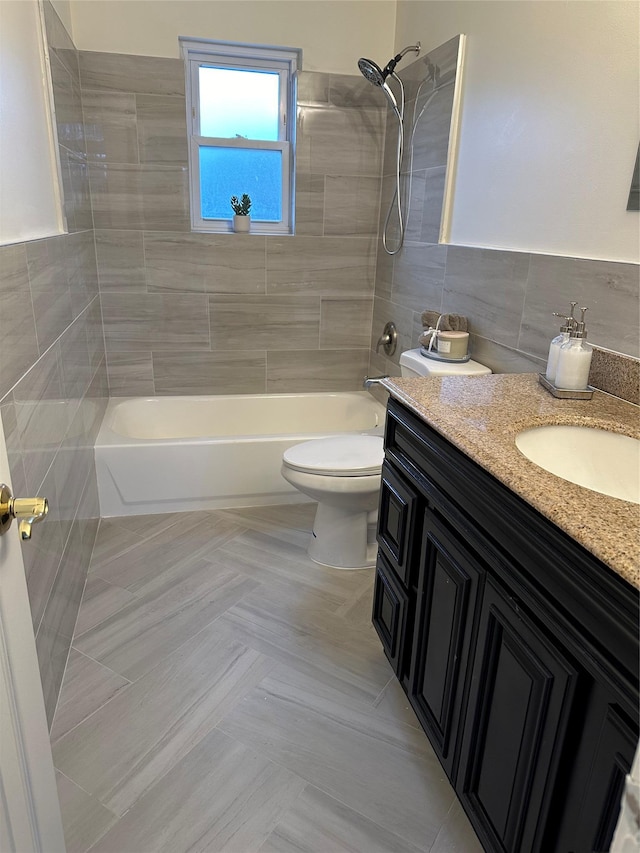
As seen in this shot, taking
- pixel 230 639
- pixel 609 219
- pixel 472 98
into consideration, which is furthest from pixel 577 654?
pixel 472 98

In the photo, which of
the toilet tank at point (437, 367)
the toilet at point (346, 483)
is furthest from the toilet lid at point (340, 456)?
the toilet tank at point (437, 367)

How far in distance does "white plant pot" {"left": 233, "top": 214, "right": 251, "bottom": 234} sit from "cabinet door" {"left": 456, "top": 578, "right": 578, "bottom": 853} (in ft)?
8.22

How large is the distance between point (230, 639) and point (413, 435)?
994mm

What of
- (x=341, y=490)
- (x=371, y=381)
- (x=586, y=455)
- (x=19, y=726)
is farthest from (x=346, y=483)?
(x=19, y=726)

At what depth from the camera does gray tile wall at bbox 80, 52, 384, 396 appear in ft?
9.25

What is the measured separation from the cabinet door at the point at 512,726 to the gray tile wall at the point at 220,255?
7.93 ft

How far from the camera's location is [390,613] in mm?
1652

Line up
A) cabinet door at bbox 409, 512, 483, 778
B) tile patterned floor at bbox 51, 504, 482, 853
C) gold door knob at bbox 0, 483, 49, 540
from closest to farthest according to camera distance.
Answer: gold door knob at bbox 0, 483, 49, 540 < cabinet door at bbox 409, 512, 483, 778 < tile patterned floor at bbox 51, 504, 482, 853

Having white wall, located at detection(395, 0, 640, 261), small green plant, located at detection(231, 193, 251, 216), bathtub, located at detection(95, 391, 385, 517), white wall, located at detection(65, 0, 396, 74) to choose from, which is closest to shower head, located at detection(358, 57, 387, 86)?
white wall, located at detection(395, 0, 640, 261)

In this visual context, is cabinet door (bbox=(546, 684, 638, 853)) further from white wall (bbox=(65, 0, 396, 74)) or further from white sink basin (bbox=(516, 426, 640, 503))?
white wall (bbox=(65, 0, 396, 74))

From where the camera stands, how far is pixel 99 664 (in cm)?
179

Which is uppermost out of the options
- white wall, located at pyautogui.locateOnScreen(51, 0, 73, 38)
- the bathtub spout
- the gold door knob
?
white wall, located at pyautogui.locateOnScreen(51, 0, 73, 38)

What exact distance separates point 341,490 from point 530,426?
1.00 meters

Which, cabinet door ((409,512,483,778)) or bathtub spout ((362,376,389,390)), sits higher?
bathtub spout ((362,376,389,390))
